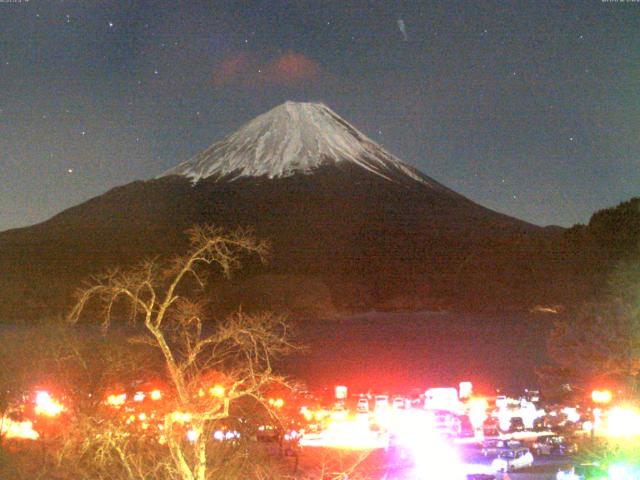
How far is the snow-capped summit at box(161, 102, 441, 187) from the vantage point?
10069 centimetres

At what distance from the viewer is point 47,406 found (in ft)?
67.2

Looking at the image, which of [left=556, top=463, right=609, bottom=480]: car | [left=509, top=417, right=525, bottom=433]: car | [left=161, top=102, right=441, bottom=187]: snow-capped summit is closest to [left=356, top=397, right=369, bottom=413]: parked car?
[left=509, top=417, right=525, bottom=433]: car

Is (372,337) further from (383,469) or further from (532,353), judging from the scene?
(383,469)

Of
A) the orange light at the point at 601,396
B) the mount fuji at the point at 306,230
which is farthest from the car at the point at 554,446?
the mount fuji at the point at 306,230

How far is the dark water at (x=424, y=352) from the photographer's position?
136ft

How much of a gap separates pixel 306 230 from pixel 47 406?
2570 inches

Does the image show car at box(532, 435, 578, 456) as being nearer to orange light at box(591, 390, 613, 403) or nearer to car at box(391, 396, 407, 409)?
orange light at box(591, 390, 613, 403)

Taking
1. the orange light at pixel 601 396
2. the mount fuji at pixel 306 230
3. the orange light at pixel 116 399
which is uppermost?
the mount fuji at pixel 306 230

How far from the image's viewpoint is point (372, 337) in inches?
2021

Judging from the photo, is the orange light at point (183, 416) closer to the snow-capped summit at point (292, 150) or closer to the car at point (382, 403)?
the car at point (382, 403)

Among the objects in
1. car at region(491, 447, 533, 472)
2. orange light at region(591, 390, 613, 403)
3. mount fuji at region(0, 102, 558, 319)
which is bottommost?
car at region(491, 447, 533, 472)

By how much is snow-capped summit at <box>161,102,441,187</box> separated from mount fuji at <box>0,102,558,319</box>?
0.19 meters

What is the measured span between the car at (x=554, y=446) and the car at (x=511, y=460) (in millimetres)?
2842

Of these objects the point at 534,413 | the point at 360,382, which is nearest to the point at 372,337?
the point at 360,382
